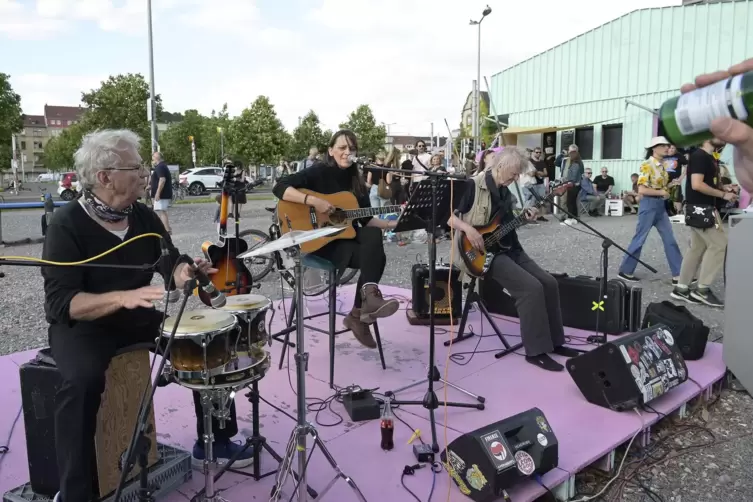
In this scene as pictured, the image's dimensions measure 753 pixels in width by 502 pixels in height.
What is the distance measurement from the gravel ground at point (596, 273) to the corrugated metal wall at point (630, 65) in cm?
409

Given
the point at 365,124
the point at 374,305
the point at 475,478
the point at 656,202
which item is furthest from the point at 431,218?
the point at 365,124

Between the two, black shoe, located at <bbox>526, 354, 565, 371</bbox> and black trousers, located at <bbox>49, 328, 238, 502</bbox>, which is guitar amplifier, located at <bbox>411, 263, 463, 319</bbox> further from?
black trousers, located at <bbox>49, 328, 238, 502</bbox>

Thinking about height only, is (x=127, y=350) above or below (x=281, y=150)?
below

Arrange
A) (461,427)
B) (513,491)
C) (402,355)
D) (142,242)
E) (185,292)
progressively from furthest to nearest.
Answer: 1. (402,355)
2. (461,427)
3. (142,242)
4. (513,491)
5. (185,292)

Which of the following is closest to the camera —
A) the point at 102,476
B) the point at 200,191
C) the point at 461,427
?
the point at 102,476

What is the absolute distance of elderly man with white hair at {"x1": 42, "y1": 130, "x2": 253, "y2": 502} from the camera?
230 cm

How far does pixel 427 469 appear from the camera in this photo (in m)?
2.85

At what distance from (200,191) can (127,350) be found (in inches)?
1008

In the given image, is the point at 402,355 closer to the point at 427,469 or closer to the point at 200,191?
the point at 427,469

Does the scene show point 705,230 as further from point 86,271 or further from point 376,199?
point 376,199

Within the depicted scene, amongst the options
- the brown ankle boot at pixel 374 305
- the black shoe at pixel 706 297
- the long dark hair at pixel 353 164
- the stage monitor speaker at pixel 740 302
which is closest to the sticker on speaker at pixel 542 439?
the stage monitor speaker at pixel 740 302

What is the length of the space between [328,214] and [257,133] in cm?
3780

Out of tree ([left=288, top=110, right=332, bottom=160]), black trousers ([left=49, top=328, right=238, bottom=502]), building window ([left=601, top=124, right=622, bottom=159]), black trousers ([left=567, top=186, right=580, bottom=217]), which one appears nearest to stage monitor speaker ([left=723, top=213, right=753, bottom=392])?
black trousers ([left=49, top=328, right=238, bottom=502])

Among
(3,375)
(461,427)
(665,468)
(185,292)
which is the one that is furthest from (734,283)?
(3,375)
